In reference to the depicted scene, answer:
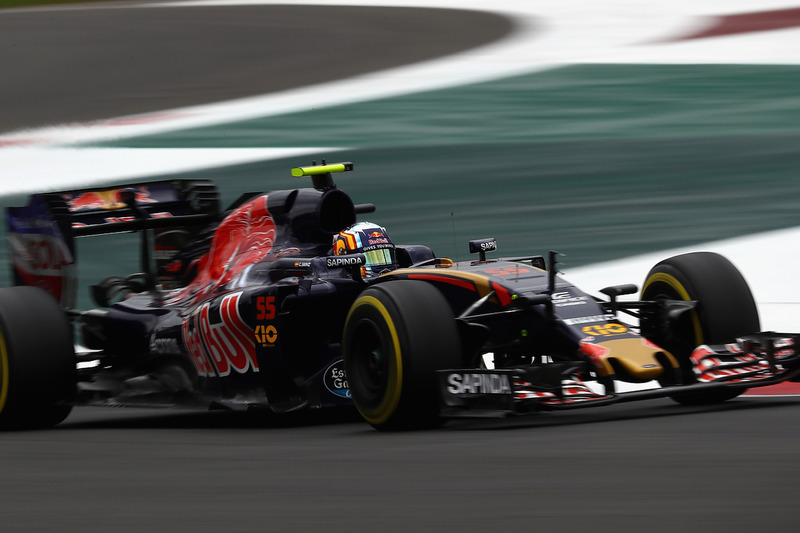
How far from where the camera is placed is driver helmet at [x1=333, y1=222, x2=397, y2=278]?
860cm

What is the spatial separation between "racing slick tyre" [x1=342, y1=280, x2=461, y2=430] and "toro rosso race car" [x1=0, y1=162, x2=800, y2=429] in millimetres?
10

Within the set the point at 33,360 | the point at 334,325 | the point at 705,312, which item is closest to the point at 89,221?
the point at 33,360

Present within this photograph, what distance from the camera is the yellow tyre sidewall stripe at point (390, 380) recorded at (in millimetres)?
7258

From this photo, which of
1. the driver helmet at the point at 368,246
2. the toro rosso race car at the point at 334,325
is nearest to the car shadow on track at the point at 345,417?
the toro rosso race car at the point at 334,325

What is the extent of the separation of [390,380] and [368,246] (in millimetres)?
1471

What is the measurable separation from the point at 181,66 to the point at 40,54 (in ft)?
7.62

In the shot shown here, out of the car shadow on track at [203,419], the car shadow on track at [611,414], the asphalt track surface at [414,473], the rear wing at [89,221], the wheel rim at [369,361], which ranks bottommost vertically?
the car shadow on track at [203,419]

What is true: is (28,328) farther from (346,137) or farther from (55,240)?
(346,137)

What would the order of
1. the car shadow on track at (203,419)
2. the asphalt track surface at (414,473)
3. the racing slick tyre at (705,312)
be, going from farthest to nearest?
the car shadow on track at (203,419), the racing slick tyre at (705,312), the asphalt track surface at (414,473)

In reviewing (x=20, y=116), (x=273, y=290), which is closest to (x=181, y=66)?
(x=20, y=116)

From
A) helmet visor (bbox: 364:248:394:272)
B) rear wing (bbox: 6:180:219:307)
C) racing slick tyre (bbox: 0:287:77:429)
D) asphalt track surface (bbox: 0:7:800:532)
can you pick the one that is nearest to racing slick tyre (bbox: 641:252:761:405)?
asphalt track surface (bbox: 0:7:800:532)

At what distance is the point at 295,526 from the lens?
16.3 feet

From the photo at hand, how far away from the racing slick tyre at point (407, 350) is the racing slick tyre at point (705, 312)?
1501 mm

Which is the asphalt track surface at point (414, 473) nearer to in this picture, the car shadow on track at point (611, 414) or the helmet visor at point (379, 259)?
the car shadow on track at point (611, 414)
